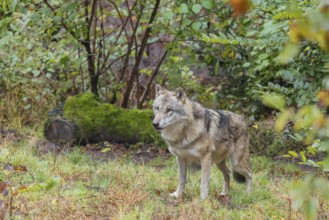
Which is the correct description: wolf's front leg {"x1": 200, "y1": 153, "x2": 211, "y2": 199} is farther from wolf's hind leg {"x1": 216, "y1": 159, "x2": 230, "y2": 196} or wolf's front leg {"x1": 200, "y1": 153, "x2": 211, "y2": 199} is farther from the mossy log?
the mossy log

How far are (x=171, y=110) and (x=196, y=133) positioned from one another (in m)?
0.39

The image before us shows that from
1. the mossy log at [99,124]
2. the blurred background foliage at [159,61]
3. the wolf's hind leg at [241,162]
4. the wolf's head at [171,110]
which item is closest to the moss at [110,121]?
the mossy log at [99,124]

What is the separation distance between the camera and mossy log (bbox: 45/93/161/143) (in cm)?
958

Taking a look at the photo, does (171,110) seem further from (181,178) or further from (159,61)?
(159,61)

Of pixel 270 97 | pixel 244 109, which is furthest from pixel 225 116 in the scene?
pixel 270 97

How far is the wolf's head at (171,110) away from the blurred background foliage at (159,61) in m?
0.92

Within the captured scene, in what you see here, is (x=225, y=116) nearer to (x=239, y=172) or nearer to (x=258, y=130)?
(x=239, y=172)

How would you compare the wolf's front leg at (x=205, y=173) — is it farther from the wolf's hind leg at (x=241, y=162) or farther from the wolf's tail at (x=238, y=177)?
the wolf's tail at (x=238, y=177)

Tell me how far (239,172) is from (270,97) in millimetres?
5673

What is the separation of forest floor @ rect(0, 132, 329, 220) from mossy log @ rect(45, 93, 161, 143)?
182mm

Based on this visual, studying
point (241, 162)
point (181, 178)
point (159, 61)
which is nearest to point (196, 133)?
point (181, 178)

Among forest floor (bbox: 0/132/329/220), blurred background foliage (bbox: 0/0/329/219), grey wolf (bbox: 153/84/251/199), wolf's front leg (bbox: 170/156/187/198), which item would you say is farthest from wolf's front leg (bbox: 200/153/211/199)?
blurred background foliage (bbox: 0/0/329/219)

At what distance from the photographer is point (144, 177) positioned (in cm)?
723

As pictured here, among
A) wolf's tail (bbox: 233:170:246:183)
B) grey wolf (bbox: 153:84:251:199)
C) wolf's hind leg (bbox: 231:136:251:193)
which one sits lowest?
wolf's tail (bbox: 233:170:246:183)
